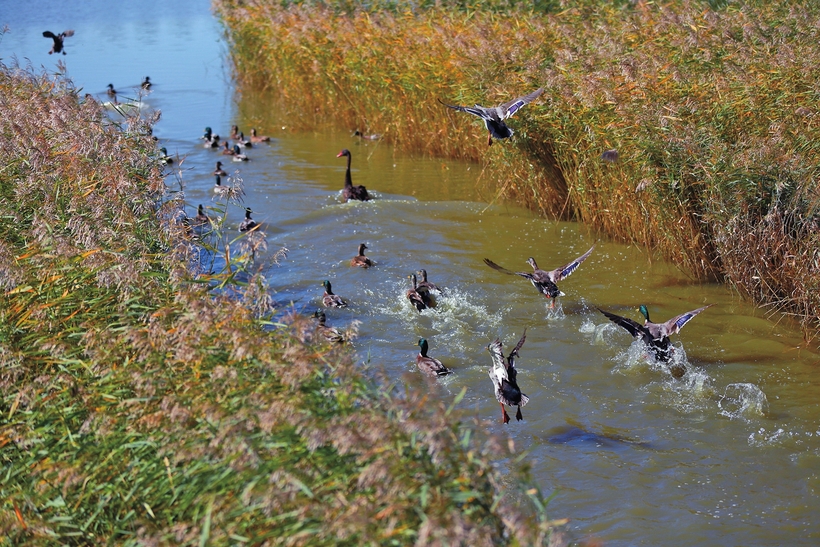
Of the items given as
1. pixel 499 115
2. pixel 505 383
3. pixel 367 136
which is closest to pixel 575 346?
pixel 505 383

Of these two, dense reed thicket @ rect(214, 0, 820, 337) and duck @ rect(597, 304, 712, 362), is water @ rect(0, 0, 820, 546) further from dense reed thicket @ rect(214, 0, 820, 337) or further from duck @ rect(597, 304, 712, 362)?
dense reed thicket @ rect(214, 0, 820, 337)

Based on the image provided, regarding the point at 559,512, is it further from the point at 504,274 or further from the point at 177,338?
the point at 504,274

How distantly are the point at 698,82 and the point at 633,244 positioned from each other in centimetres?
195

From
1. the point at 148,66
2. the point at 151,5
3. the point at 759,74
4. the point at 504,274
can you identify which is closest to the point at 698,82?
the point at 759,74

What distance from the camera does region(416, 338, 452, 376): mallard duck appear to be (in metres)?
8.32

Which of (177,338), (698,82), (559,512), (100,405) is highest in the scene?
(698,82)

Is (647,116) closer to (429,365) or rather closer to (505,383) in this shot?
(429,365)

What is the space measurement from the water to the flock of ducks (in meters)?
0.14

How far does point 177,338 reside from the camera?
5.16 m

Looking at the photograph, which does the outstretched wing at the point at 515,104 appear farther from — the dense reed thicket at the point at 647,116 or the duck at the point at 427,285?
the duck at the point at 427,285

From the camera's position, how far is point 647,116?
994cm

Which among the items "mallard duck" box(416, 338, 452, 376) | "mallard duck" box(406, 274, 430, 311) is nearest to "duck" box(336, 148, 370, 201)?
"mallard duck" box(406, 274, 430, 311)

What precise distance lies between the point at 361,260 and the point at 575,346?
3152mm

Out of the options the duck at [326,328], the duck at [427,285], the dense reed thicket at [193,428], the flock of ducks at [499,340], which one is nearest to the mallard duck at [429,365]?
the flock of ducks at [499,340]
